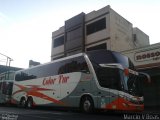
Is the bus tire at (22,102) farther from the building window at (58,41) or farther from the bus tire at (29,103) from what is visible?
the building window at (58,41)

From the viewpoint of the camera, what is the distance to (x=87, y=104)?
1429 centimetres

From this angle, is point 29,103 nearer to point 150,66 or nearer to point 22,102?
point 22,102

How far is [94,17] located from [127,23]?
197 inches

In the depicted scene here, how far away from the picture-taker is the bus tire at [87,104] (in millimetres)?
14013

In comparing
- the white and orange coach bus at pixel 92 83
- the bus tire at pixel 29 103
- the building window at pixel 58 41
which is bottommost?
the bus tire at pixel 29 103

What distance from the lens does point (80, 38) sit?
31.5 meters

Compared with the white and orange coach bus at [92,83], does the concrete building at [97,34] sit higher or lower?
higher

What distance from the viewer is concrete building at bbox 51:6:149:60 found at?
2800cm

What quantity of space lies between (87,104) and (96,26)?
17338 millimetres

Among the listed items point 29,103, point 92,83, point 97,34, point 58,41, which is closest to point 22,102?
point 29,103

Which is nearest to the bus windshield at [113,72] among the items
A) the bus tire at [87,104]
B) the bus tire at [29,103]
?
the bus tire at [87,104]

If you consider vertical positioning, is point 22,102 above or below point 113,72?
below

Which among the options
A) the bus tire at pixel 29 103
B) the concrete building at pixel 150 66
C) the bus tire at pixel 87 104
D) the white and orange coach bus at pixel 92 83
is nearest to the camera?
the white and orange coach bus at pixel 92 83

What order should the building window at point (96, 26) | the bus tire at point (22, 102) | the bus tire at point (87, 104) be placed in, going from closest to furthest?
the bus tire at point (87, 104) < the bus tire at point (22, 102) < the building window at point (96, 26)
